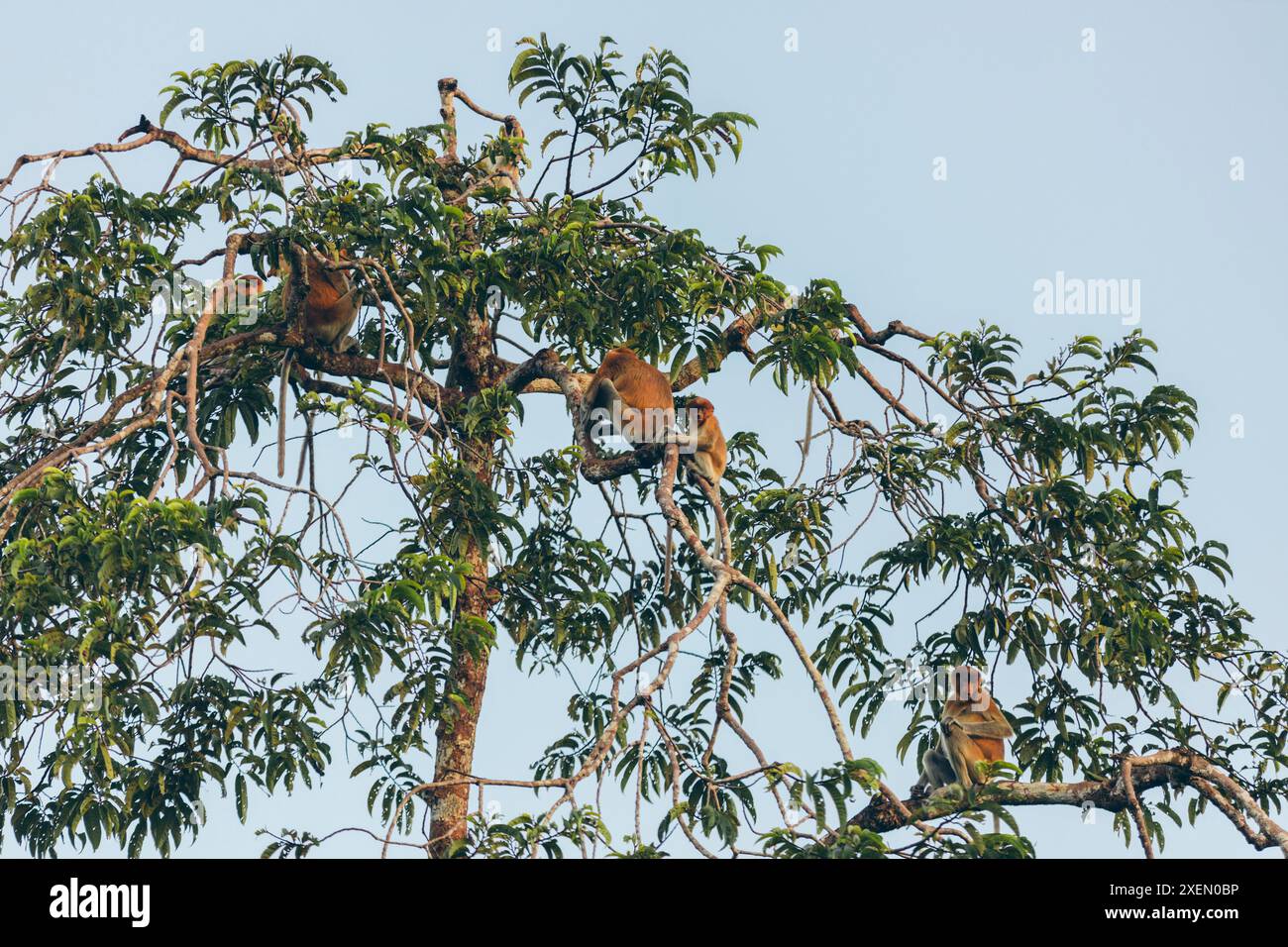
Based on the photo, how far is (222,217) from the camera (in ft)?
23.4

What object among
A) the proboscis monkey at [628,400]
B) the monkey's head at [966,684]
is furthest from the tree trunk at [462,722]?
the monkey's head at [966,684]

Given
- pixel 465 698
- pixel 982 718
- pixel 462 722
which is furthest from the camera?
pixel 982 718

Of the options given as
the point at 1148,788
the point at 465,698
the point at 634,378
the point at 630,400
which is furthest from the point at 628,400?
the point at 1148,788

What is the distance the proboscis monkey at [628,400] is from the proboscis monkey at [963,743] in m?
2.21

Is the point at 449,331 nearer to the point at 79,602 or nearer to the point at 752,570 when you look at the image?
the point at 752,570

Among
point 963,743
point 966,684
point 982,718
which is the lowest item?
point 963,743

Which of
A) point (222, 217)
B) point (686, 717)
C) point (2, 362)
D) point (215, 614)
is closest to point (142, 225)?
point (222, 217)

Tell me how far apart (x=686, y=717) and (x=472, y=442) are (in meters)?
1.84

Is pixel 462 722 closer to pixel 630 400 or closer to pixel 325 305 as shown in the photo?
pixel 630 400

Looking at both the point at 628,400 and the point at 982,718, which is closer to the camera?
the point at 628,400

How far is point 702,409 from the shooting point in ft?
26.4

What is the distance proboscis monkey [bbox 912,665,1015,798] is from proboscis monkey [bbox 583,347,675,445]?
7.26ft

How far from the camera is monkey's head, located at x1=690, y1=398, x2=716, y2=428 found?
26.4 feet

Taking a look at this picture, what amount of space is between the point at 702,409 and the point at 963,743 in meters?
2.40
